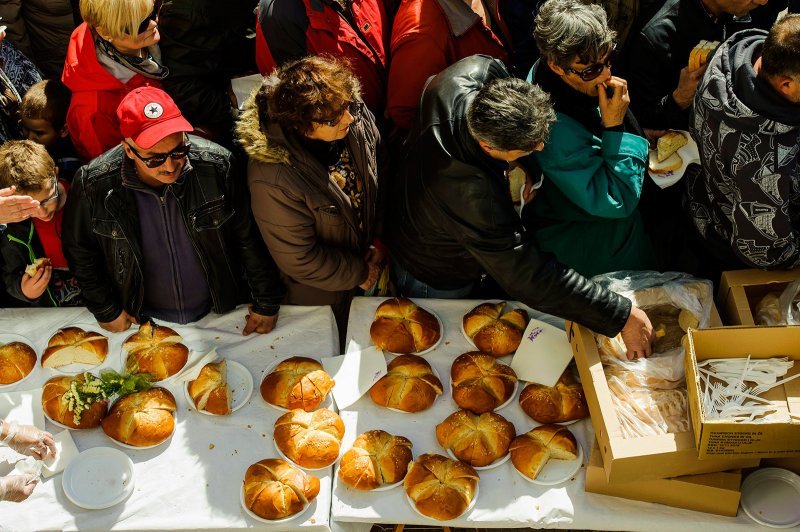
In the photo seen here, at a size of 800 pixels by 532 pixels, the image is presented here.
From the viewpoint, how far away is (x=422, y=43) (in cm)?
329

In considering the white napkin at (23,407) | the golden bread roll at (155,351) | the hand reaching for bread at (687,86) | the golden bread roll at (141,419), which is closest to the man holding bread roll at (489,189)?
the hand reaching for bread at (687,86)

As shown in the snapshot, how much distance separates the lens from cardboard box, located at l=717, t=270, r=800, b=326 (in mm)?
2980

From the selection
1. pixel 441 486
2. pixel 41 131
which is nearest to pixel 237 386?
pixel 441 486

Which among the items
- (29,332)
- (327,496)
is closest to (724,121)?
(327,496)

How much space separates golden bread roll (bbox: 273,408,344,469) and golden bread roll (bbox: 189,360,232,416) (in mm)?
239

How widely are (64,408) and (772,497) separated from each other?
273 centimetres

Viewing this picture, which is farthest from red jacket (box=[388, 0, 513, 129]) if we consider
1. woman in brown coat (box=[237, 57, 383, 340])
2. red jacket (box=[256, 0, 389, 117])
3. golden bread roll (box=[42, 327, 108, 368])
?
golden bread roll (box=[42, 327, 108, 368])

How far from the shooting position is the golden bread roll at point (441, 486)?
105 inches

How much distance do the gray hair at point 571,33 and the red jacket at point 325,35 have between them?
0.93 metres

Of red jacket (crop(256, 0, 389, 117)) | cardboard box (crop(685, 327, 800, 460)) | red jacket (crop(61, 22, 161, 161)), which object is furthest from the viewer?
red jacket (crop(256, 0, 389, 117))

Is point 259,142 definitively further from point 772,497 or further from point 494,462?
point 772,497

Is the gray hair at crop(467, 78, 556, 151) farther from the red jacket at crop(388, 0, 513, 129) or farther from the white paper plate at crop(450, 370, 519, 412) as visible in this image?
the white paper plate at crop(450, 370, 519, 412)

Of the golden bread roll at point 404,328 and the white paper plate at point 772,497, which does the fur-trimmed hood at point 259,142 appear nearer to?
the golden bread roll at point 404,328

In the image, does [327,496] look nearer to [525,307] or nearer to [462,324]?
[462,324]
